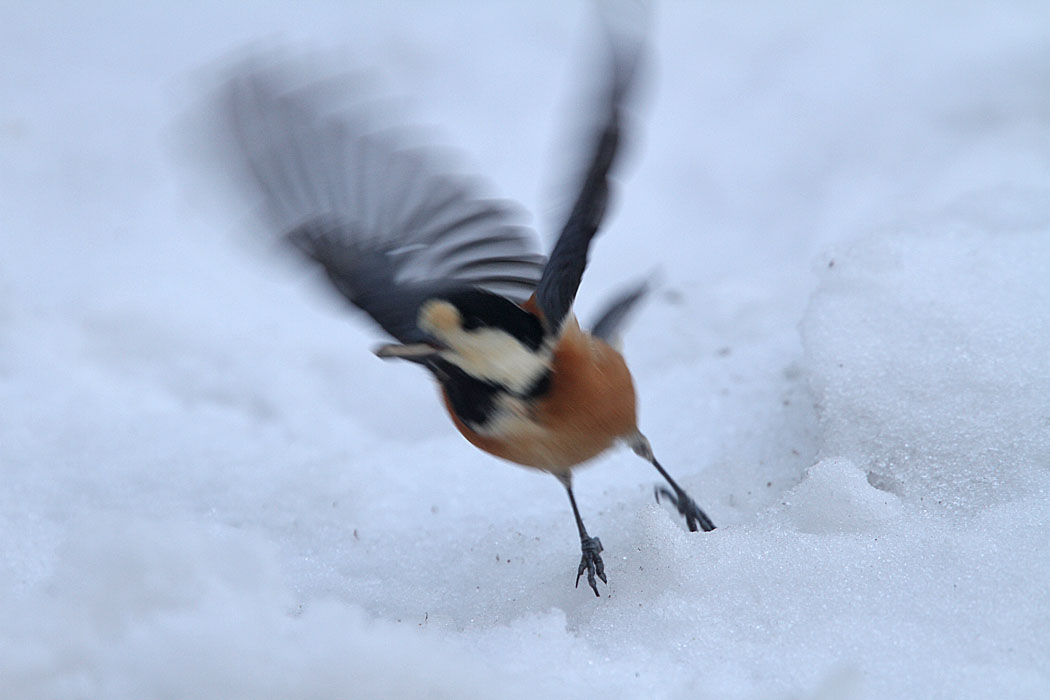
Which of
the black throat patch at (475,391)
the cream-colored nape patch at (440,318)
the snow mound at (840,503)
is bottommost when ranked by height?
the snow mound at (840,503)

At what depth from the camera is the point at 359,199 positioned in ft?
6.32

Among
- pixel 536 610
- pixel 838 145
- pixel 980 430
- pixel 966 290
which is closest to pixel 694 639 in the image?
pixel 536 610

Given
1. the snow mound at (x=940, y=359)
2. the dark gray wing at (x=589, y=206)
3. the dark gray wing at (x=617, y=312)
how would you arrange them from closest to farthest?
the dark gray wing at (x=589, y=206) → the snow mound at (x=940, y=359) → the dark gray wing at (x=617, y=312)

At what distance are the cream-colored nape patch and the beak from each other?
0.03 metres

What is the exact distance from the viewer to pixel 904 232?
2400 millimetres

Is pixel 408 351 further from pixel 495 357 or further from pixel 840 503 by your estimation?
pixel 840 503

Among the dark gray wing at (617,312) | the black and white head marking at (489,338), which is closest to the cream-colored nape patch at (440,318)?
the black and white head marking at (489,338)

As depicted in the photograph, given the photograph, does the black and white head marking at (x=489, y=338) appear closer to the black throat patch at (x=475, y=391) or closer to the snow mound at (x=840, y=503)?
the black throat patch at (x=475, y=391)

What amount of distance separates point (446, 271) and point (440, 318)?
37 cm

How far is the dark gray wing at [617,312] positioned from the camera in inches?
85.0

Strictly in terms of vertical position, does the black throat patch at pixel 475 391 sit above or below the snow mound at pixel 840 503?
above

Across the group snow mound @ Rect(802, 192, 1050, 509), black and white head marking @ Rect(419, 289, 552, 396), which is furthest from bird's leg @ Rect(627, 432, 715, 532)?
black and white head marking @ Rect(419, 289, 552, 396)

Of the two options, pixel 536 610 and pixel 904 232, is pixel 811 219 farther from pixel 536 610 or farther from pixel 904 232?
pixel 536 610

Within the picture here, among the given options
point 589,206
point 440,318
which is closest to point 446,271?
point 440,318
